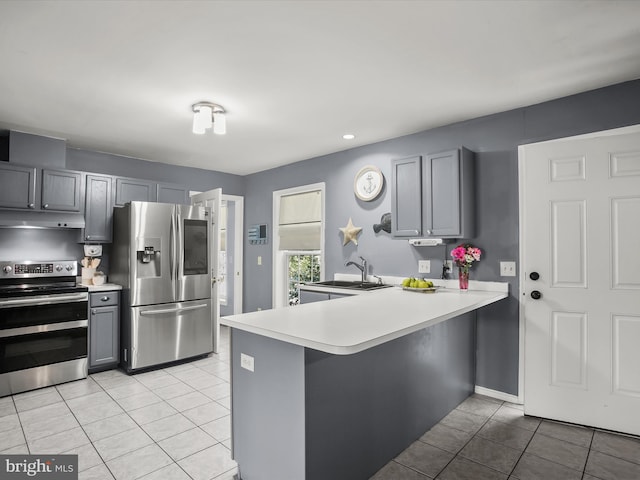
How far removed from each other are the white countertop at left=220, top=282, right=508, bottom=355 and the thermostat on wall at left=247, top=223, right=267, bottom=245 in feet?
9.51

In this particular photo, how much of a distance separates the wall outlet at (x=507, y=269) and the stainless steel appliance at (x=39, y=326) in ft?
12.8

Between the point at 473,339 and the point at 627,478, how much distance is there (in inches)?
51.4

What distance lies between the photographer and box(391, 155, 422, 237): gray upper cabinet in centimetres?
334

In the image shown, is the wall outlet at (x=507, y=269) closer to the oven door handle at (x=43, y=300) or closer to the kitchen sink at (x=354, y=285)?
the kitchen sink at (x=354, y=285)

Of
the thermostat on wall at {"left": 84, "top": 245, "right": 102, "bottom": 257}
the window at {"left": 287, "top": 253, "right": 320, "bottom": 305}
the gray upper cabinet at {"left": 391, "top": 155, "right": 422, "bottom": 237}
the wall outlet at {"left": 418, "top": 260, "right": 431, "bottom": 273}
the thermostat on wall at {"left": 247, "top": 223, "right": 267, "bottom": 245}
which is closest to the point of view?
the gray upper cabinet at {"left": 391, "top": 155, "right": 422, "bottom": 237}

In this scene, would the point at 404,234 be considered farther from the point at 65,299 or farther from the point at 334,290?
the point at 65,299

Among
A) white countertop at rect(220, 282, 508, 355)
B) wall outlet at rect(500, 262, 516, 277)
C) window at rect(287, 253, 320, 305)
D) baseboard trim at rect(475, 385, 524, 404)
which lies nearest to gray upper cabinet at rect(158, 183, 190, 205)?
window at rect(287, 253, 320, 305)

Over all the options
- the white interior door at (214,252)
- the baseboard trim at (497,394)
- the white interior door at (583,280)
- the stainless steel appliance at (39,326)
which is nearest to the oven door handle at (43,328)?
the stainless steel appliance at (39,326)

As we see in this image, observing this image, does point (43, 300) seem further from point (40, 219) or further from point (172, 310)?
point (172, 310)

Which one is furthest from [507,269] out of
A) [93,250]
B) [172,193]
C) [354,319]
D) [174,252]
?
[93,250]

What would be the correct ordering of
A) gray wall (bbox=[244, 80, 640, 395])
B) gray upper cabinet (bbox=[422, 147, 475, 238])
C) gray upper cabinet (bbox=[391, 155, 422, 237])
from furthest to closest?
gray upper cabinet (bbox=[391, 155, 422, 237]), gray upper cabinet (bbox=[422, 147, 475, 238]), gray wall (bbox=[244, 80, 640, 395])

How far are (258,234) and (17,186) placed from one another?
2862 millimetres

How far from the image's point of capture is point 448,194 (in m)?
3.15

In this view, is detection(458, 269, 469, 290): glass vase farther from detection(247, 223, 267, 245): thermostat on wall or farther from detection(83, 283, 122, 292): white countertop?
detection(83, 283, 122, 292): white countertop
